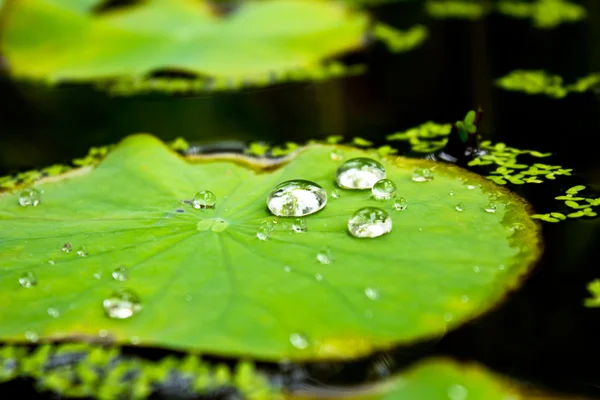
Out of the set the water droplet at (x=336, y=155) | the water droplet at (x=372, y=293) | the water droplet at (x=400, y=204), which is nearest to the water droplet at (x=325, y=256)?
the water droplet at (x=372, y=293)

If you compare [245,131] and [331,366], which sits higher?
[245,131]

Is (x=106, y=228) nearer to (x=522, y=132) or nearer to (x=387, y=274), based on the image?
(x=387, y=274)

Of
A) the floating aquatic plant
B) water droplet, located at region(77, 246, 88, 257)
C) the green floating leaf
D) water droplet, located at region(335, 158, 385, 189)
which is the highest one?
the green floating leaf

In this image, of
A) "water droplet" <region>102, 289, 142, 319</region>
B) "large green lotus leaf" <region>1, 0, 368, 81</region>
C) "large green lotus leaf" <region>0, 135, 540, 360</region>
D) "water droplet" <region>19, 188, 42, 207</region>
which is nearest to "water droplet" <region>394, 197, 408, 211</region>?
"large green lotus leaf" <region>0, 135, 540, 360</region>

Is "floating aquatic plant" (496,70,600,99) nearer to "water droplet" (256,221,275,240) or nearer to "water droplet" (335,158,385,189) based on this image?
"water droplet" (335,158,385,189)

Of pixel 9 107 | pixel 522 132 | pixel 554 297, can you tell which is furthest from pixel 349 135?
pixel 9 107
